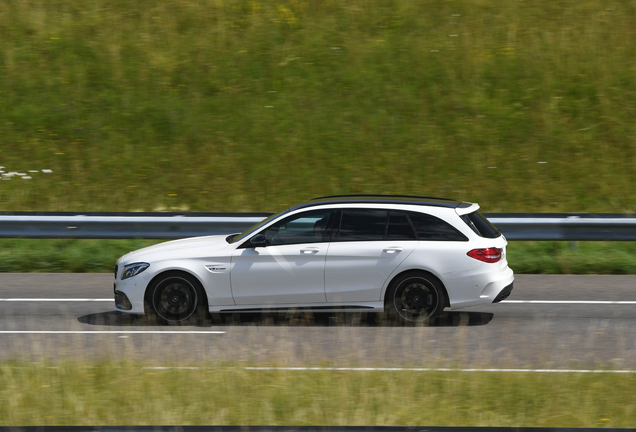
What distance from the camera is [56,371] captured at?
21.6ft

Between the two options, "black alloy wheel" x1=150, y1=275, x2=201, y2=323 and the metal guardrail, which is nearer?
"black alloy wheel" x1=150, y1=275, x2=201, y2=323

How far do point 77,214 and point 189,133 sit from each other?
16.6 ft

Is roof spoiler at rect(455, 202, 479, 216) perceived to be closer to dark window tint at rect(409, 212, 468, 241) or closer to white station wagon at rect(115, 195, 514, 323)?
white station wagon at rect(115, 195, 514, 323)

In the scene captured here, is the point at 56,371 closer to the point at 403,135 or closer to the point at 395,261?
the point at 395,261

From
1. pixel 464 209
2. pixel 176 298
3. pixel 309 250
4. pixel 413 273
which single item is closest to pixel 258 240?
pixel 309 250

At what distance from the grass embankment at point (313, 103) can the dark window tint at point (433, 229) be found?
24.0ft

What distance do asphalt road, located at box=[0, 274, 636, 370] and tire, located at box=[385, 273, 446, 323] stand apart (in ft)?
0.69

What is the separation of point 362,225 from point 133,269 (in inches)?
104

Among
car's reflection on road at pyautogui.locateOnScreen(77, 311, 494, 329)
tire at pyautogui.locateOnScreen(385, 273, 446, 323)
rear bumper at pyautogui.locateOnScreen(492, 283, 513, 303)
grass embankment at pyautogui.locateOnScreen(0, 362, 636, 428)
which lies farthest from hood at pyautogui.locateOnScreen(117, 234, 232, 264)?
rear bumper at pyautogui.locateOnScreen(492, 283, 513, 303)

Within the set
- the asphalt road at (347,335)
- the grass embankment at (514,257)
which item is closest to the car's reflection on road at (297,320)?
the asphalt road at (347,335)

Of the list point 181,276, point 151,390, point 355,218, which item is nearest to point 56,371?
point 151,390

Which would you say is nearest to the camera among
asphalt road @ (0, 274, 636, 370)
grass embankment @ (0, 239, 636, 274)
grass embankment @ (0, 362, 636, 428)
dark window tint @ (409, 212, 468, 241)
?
grass embankment @ (0, 362, 636, 428)

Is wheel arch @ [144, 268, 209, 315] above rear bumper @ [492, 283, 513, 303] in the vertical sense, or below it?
above

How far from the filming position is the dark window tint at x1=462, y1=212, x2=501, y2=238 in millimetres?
8973
